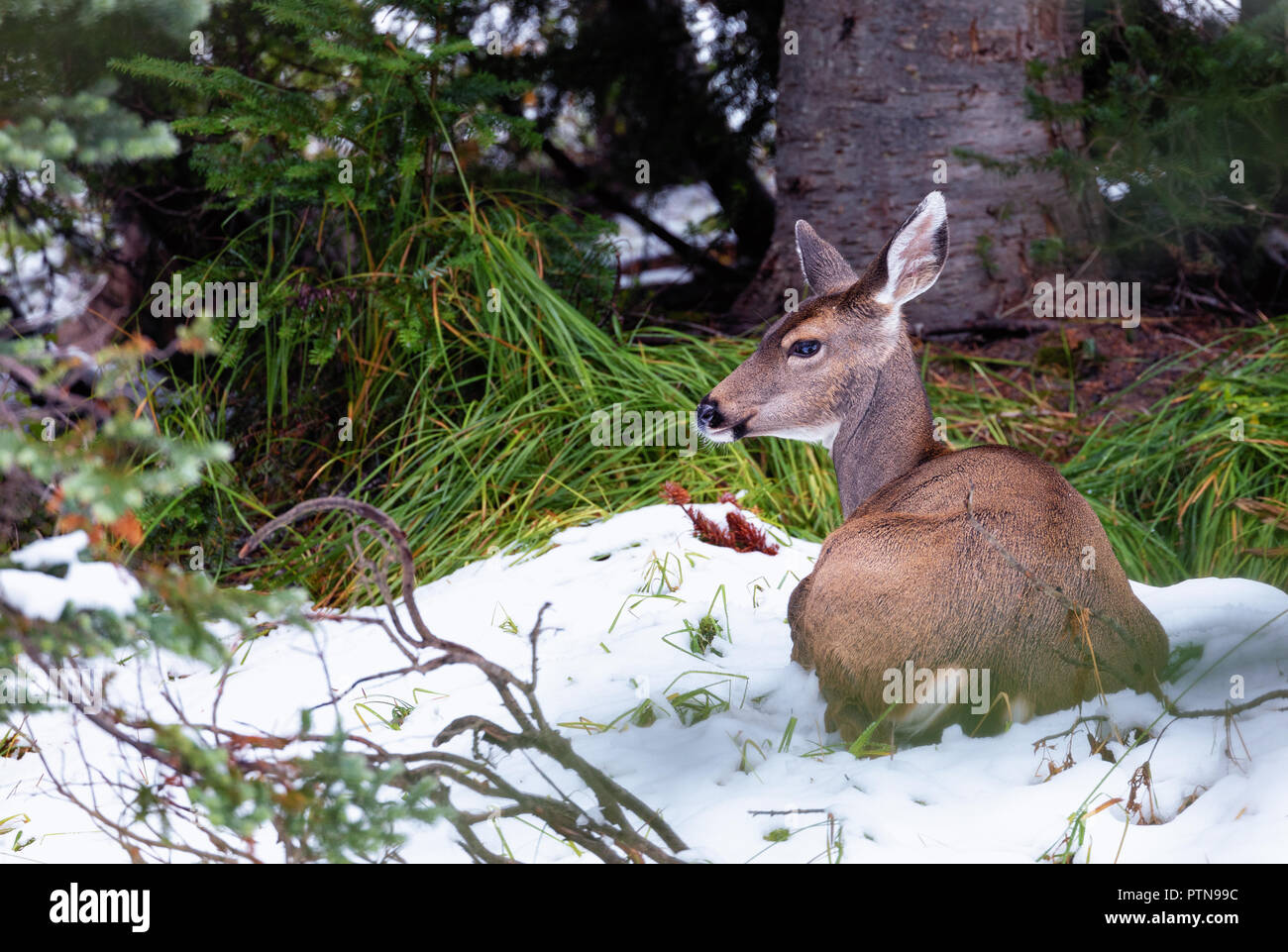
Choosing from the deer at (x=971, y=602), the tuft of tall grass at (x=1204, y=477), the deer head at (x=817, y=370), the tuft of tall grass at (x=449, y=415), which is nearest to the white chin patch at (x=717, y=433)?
the deer head at (x=817, y=370)

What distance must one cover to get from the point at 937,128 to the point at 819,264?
8.66ft

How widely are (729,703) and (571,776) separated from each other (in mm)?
577

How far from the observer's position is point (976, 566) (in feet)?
10.1

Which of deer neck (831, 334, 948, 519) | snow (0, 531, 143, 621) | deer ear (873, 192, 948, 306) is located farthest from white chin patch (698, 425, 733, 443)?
snow (0, 531, 143, 621)

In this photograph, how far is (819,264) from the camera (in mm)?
4523

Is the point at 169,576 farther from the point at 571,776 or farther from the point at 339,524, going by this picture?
the point at 339,524

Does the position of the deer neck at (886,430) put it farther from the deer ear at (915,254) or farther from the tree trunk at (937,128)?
the tree trunk at (937,128)

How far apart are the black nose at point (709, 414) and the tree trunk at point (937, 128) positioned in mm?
2936

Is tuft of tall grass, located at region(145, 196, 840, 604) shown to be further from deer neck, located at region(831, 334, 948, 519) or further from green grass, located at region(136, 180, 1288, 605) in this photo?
deer neck, located at region(831, 334, 948, 519)

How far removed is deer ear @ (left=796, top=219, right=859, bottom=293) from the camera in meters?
4.50

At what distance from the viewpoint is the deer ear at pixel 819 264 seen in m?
4.50

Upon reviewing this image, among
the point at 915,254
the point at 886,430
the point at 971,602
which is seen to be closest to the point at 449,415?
the point at 886,430

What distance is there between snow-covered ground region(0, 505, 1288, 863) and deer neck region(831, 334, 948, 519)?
1.91ft
